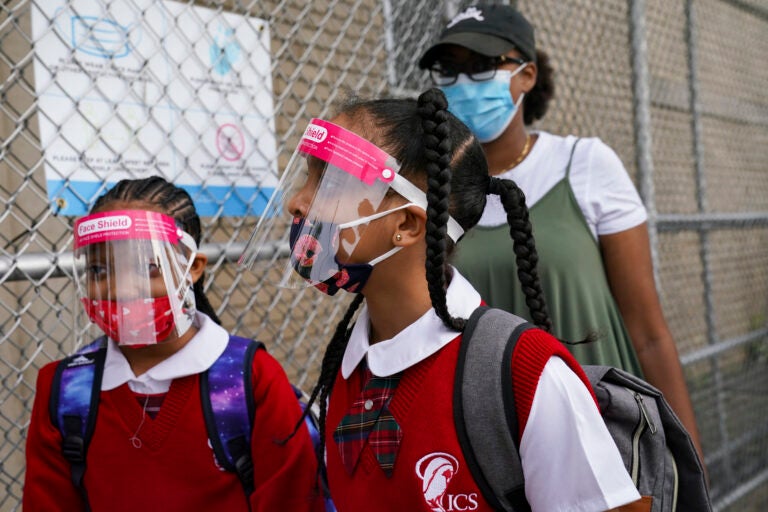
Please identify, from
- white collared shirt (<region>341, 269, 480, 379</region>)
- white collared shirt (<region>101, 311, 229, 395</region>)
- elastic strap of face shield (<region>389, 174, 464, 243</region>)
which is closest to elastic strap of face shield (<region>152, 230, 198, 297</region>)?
white collared shirt (<region>101, 311, 229, 395</region>)

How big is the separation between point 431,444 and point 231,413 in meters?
0.66

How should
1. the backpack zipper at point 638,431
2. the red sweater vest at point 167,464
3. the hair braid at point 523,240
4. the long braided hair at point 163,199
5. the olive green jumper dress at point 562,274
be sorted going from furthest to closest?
the olive green jumper dress at point 562,274, the long braided hair at point 163,199, the red sweater vest at point 167,464, the hair braid at point 523,240, the backpack zipper at point 638,431

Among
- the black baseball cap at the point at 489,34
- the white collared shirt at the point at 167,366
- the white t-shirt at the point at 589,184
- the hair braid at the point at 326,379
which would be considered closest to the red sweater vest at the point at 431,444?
the hair braid at the point at 326,379

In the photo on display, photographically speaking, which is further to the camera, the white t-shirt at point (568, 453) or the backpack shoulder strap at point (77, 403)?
the backpack shoulder strap at point (77, 403)

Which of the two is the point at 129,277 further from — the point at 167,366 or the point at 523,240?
the point at 523,240

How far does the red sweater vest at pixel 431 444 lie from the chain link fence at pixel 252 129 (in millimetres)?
1046

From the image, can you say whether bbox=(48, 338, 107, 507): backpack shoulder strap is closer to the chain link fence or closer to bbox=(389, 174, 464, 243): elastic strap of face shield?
the chain link fence

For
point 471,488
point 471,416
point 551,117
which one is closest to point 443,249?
point 471,416

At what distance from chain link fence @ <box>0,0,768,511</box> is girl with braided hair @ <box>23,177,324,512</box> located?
234 mm

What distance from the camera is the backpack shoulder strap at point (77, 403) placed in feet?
5.97

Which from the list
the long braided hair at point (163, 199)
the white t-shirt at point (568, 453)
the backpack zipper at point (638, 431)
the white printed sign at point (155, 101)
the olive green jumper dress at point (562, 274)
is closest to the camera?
the white t-shirt at point (568, 453)

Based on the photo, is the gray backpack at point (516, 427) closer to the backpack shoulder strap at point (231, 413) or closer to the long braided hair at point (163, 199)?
the backpack shoulder strap at point (231, 413)

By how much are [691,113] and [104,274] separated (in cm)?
389

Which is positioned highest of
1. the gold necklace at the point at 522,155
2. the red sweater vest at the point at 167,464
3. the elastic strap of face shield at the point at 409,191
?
the gold necklace at the point at 522,155
